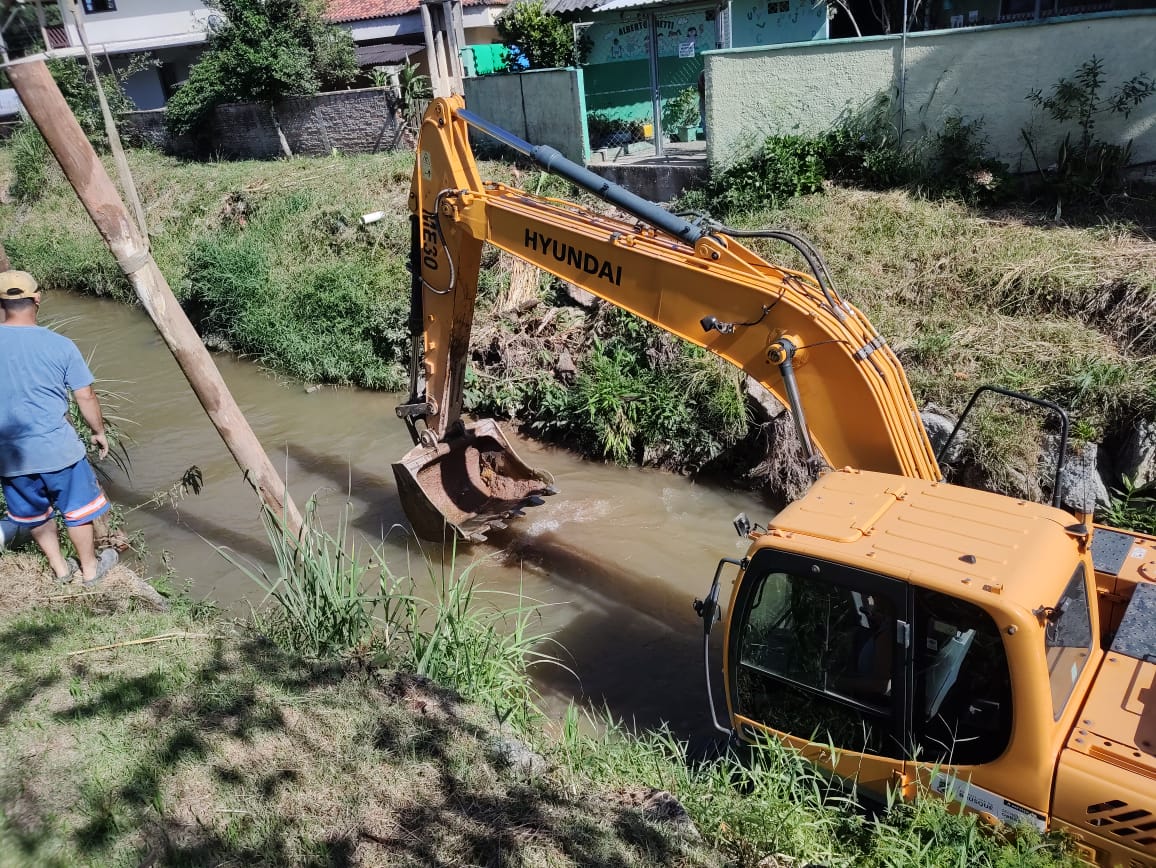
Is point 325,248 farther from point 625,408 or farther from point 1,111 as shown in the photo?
point 1,111

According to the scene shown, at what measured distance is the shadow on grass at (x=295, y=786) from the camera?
3059mm

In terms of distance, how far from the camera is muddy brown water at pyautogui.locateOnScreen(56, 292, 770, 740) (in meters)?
5.86

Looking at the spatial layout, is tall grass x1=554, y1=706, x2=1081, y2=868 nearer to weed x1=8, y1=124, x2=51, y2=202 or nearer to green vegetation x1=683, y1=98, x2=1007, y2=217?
green vegetation x1=683, y1=98, x2=1007, y2=217

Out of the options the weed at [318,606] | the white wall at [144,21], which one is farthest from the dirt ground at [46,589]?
the white wall at [144,21]

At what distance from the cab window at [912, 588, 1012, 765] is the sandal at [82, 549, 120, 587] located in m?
4.48

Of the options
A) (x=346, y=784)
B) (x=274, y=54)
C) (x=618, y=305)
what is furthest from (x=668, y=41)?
(x=346, y=784)

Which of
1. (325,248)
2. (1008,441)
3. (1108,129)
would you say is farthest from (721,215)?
(325,248)

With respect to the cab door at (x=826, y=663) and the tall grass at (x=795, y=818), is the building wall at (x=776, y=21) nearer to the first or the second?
the cab door at (x=826, y=663)

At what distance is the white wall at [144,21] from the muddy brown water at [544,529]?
20343mm

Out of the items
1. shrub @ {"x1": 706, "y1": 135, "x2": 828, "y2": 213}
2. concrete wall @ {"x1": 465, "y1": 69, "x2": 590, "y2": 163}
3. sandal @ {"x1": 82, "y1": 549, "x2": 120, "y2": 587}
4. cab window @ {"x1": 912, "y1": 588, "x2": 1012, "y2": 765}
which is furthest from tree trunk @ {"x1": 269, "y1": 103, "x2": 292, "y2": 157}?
cab window @ {"x1": 912, "y1": 588, "x2": 1012, "y2": 765}

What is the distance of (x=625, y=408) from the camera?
8.73 meters

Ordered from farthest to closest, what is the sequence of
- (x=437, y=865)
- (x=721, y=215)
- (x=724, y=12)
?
(x=724, y=12)
(x=721, y=215)
(x=437, y=865)

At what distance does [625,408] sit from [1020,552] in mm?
5572

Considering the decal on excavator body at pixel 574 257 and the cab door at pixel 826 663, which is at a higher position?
the decal on excavator body at pixel 574 257
